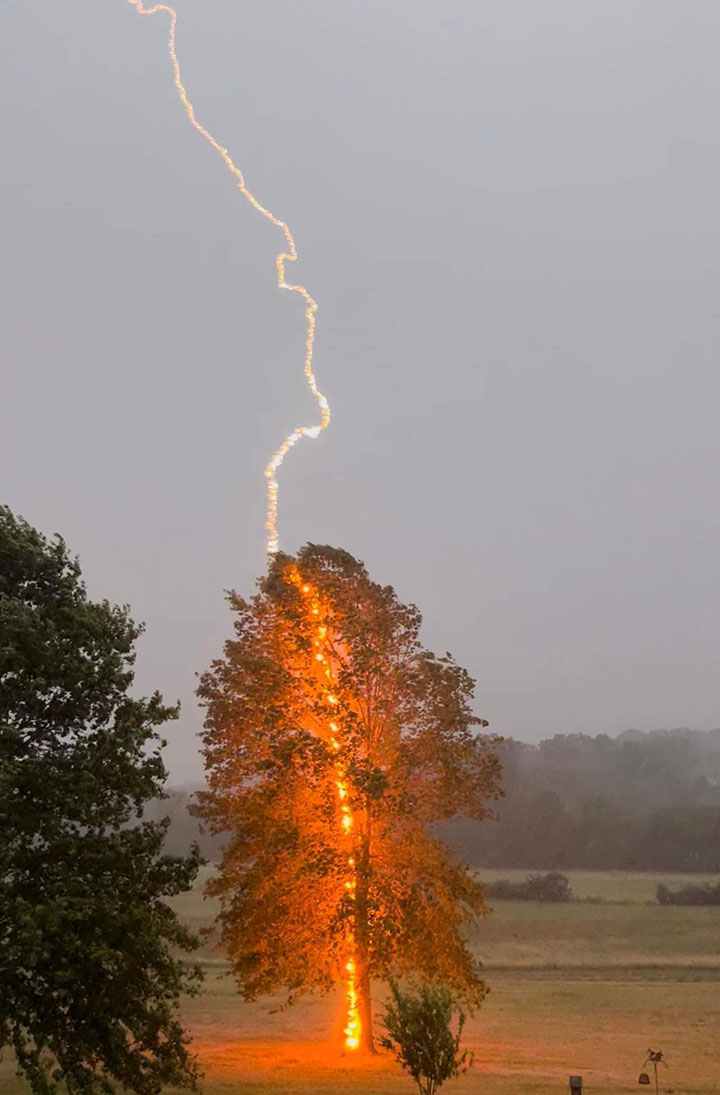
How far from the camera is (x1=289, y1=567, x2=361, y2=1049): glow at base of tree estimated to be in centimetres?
2309

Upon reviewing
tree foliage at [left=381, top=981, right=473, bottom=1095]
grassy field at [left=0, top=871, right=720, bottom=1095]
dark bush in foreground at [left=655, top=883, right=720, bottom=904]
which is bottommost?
grassy field at [left=0, top=871, right=720, bottom=1095]

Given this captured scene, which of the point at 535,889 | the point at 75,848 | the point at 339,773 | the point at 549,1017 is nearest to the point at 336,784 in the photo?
the point at 339,773

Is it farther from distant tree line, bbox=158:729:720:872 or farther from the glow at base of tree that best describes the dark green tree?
distant tree line, bbox=158:729:720:872

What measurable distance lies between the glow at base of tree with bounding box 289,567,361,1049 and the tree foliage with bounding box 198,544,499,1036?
0.07m

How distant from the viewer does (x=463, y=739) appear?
2367 cm

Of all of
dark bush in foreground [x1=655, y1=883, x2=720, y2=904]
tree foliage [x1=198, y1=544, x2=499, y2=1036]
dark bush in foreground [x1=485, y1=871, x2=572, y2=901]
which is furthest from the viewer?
dark bush in foreground [x1=485, y1=871, x2=572, y2=901]

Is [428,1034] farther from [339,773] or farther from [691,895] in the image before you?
[691,895]

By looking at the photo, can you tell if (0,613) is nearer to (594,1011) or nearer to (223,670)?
(223,670)

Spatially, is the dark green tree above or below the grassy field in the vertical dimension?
above

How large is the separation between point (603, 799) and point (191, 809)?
61064 millimetres

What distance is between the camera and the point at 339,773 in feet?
75.6

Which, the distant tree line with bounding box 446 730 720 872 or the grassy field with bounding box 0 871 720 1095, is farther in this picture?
the distant tree line with bounding box 446 730 720 872

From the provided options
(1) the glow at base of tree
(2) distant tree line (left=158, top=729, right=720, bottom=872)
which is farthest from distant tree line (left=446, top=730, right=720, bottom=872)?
(1) the glow at base of tree

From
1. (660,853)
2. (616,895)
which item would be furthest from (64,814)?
(660,853)
